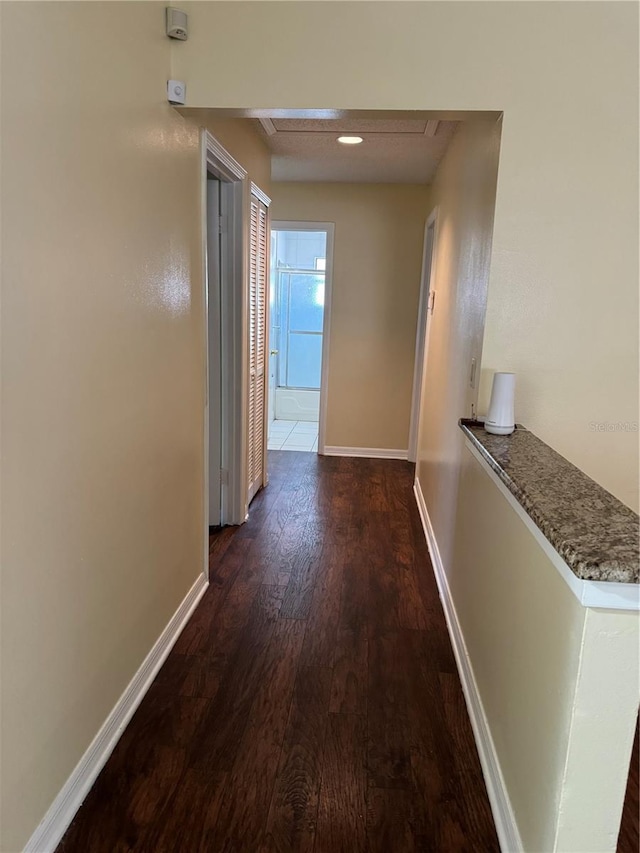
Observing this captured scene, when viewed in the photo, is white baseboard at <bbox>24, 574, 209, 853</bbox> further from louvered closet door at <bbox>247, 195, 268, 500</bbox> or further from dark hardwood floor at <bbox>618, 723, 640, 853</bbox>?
louvered closet door at <bbox>247, 195, 268, 500</bbox>

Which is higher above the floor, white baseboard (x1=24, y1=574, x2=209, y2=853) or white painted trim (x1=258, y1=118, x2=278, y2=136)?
white painted trim (x1=258, y1=118, x2=278, y2=136)

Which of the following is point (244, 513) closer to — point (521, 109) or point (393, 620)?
point (393, 620)

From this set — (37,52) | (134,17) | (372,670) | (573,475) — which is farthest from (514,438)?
(134,17)

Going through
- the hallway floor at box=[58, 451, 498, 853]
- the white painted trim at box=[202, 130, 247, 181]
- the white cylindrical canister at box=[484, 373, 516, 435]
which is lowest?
the hallway floor at box=[58, 451, 498, 853]

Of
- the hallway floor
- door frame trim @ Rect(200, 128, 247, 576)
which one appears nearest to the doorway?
door frame trim @ Rect(200, 128, 247, 576)

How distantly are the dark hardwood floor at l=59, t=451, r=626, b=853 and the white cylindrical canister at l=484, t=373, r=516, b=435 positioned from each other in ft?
3.25

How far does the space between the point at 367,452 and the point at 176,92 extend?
12.1ft

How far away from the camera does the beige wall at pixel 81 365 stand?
1176 millimetres

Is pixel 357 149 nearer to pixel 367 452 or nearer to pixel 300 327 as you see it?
pixel 367 452

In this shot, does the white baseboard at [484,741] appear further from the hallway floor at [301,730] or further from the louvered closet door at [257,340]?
the louvered closet door at [257,340]

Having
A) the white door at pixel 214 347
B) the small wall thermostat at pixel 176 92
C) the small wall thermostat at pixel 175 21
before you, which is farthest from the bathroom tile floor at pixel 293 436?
the small wall thermostat at pixel 175 21

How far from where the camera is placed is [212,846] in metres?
1.40

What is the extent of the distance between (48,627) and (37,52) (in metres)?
1.32

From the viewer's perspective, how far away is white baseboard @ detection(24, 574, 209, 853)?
1.37m
